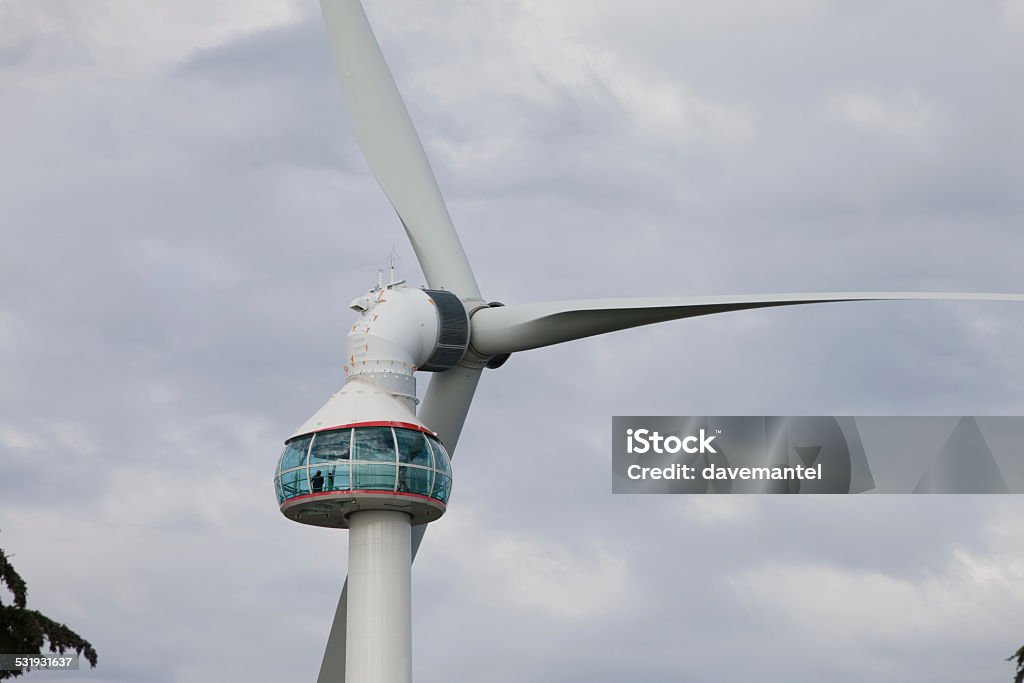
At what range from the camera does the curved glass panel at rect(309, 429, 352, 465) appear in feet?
197

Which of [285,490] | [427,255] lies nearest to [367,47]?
[427,255]

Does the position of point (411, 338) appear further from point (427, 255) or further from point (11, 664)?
point (11, 664)

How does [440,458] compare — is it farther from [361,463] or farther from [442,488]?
[361,463]

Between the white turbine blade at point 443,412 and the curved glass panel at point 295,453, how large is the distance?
→ 20.7 ft

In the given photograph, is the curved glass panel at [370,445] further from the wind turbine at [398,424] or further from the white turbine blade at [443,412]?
the white turbine blade at [443,412]

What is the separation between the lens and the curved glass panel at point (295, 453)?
6116 cm

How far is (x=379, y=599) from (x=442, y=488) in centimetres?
509

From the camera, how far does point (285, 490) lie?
61781mm

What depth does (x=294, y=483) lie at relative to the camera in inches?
2411

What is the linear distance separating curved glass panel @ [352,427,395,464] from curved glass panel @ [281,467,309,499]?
244 cm

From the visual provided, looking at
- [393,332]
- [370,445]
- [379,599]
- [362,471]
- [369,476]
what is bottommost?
[379,599]

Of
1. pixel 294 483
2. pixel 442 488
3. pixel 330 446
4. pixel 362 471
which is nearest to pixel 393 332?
pixel 330 446

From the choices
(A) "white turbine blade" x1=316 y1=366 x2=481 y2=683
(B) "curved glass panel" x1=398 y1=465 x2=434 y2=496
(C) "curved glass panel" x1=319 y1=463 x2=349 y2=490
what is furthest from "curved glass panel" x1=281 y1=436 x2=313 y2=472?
(A) "white turbine blade" x1=316 y1=366 x2=481 y2=683

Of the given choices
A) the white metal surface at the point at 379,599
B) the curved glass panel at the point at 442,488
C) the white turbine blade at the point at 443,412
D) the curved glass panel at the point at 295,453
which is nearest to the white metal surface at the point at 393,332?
the white turbine blade at the point at 443,412
